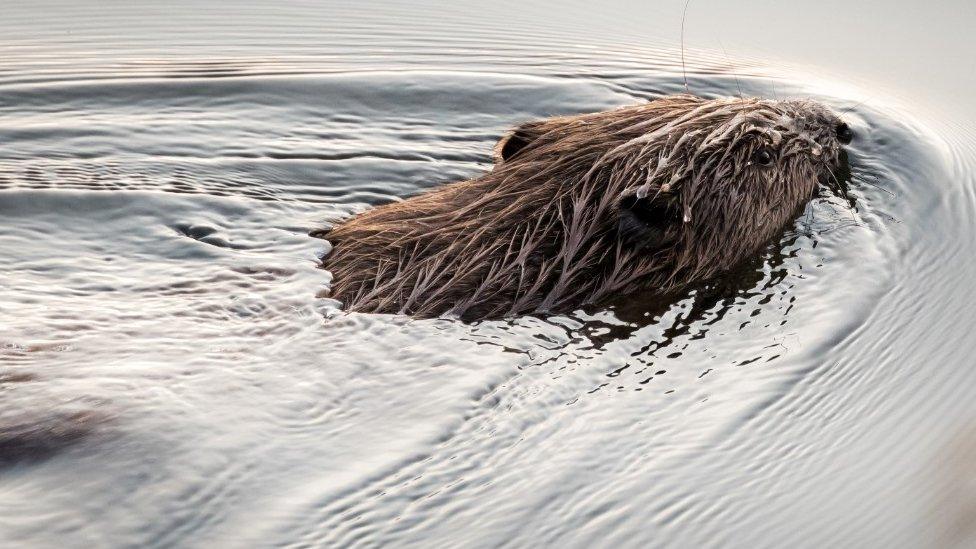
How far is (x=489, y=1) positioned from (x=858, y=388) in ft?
12.0

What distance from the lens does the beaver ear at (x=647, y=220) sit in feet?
13.0

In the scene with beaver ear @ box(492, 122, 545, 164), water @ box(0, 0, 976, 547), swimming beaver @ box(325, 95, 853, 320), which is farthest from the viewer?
beaver ear @ box(492, 122, 545, 164)

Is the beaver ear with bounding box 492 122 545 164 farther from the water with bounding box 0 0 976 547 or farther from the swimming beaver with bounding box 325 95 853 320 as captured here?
the water with bounding box 0 0 976 547

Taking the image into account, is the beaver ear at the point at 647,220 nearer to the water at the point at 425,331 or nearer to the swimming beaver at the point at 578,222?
the swimming beaver at the point at 578,222

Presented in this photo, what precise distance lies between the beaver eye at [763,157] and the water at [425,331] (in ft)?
1.00

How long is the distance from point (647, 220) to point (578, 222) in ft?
0.77

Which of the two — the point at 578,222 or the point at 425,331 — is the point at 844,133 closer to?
the point at 578,222

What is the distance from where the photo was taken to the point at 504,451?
329 centimetres

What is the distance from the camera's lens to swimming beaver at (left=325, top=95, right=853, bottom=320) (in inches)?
153

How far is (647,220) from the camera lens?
3.98 m

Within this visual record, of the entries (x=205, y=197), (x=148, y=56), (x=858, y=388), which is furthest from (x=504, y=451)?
(x=148, y=56)

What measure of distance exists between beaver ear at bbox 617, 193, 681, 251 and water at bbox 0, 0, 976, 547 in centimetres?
22

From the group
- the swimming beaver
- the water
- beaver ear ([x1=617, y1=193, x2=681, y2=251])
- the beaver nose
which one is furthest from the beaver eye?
the beaver nose

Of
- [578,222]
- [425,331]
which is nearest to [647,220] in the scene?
[578,222]
